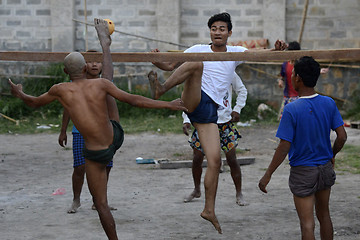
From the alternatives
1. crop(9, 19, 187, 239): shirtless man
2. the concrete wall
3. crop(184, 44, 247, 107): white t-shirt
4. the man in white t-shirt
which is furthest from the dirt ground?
the concrete wall

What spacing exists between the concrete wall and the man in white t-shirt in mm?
7637

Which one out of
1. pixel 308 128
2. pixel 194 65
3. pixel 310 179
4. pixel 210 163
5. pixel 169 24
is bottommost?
pixel 210 163

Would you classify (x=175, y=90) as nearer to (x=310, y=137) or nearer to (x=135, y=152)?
(x=135, y=152)

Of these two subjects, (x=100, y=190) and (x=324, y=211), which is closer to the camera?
(x=324, y=211)

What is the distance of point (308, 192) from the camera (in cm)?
422

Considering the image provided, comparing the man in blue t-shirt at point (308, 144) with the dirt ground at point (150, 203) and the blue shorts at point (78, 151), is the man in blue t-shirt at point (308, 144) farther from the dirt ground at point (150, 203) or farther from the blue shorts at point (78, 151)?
the blue shorts at point (78, 151)

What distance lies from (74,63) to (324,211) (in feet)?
7.09

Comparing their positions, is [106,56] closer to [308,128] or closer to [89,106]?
[89,106]

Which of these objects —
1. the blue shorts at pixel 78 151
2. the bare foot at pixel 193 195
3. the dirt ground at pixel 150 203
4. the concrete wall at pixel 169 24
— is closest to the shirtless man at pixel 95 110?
the dirt ground at pixel 150 203

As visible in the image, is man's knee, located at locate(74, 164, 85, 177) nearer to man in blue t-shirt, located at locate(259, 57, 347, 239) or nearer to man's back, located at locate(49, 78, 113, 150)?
man's back, located at locate(49, 78, 113, 150)

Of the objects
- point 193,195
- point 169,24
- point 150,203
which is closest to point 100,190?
point 150,203

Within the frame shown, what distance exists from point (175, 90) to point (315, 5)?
369 cm

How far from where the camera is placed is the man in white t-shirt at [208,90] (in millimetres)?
5168

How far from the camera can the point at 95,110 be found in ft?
14.9
